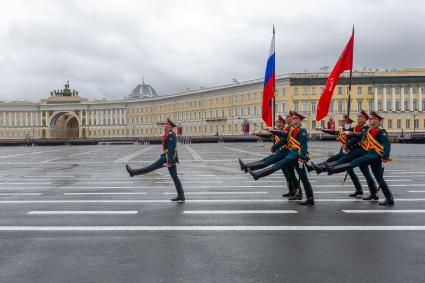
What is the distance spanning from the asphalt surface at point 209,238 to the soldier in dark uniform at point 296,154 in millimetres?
480

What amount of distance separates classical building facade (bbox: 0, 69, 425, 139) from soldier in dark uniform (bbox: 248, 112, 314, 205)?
5376cm

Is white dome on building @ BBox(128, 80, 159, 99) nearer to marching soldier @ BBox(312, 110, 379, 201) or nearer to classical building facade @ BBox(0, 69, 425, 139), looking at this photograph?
classical building facade @ BBox(0, 69, 425, 139)

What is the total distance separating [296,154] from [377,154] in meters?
1.57

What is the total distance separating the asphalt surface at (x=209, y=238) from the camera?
182 inches

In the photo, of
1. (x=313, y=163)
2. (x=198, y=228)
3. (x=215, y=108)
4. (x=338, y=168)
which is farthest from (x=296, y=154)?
(x=215, y=108)

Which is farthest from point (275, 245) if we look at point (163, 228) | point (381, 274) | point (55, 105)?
point (55, 105)

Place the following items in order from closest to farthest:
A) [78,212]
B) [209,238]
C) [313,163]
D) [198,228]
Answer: [209,238], [198,228], [78,212], [313,163]

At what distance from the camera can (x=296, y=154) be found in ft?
28.9

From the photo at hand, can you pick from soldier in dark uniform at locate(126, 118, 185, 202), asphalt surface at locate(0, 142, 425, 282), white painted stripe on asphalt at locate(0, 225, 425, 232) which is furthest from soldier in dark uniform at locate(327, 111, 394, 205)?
soldier in dark uniform at locate(126, 118, 185, 202)

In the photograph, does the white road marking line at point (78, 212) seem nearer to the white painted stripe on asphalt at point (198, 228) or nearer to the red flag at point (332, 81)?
the white painted stripe on asphalt at point (198, 228)

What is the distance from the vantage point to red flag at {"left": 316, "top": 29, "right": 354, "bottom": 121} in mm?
11109

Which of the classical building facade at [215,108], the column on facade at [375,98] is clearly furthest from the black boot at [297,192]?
the column on facade at [375,98]

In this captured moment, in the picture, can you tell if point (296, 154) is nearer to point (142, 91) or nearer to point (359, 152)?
point (359, 152)

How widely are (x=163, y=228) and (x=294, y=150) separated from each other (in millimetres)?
3499
